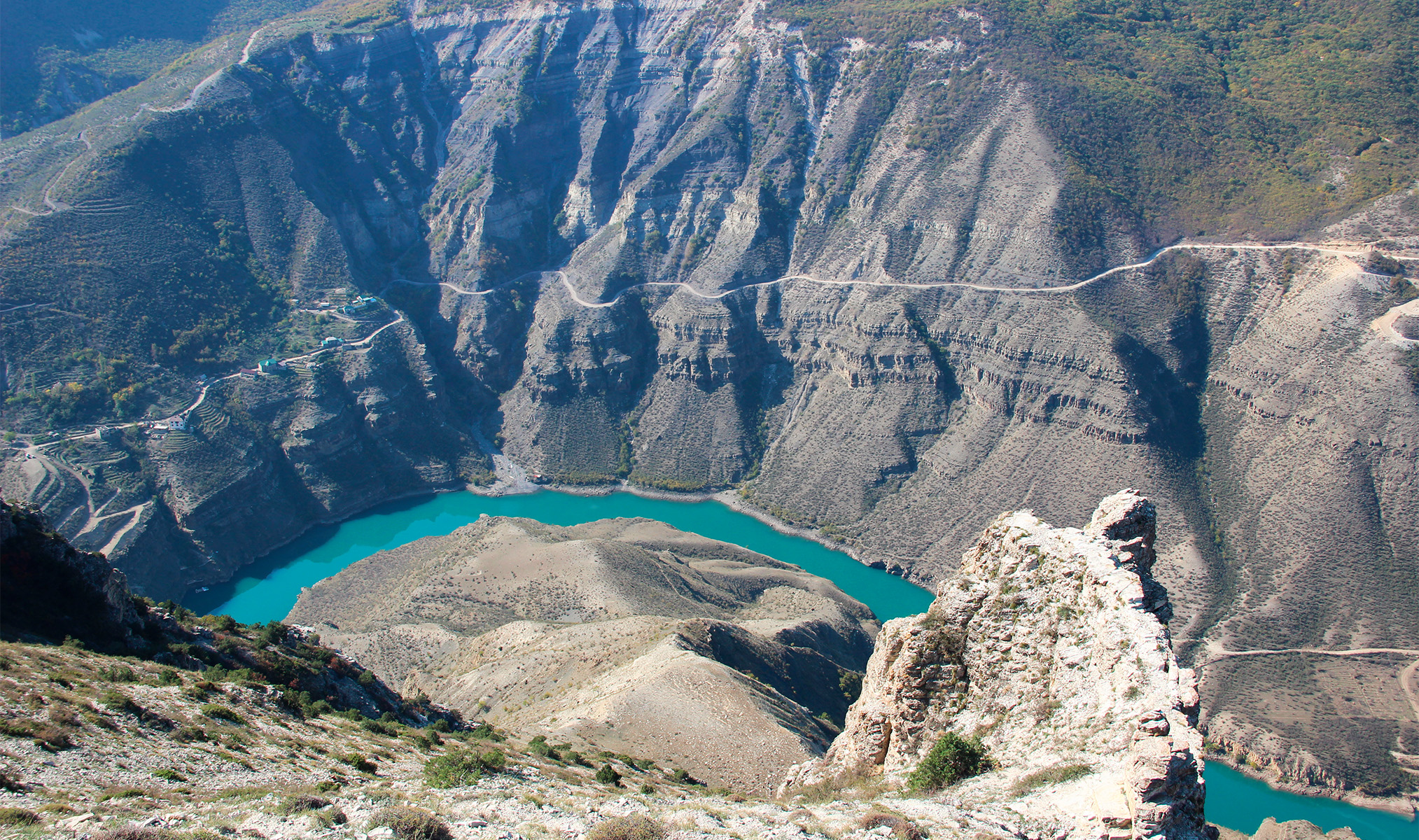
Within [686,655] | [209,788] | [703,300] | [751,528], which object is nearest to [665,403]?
[703,300]

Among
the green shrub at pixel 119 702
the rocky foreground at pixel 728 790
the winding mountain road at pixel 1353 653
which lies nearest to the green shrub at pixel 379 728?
the rocky foreground at pixel 728 790

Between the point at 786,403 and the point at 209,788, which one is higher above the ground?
the point at 786,403

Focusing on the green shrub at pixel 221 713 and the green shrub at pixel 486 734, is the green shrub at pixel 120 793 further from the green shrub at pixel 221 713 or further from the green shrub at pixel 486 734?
the green shrub at pixel 486 734

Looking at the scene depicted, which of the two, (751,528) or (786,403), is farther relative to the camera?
(786,403)

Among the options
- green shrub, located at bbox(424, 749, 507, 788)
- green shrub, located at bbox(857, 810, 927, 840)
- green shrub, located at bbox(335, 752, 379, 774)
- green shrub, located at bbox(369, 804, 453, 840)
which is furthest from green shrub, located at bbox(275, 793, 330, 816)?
green shrub, located at bbox(857, 810, 927, 840)

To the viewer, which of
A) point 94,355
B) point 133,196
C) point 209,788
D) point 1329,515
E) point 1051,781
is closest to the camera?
point 1051,781

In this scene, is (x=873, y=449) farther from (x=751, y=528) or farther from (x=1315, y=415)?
(x=1315, y=415)

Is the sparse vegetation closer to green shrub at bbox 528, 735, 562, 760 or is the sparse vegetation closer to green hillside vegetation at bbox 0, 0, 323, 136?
green shrub at bbox 528, 735, 562, 760
